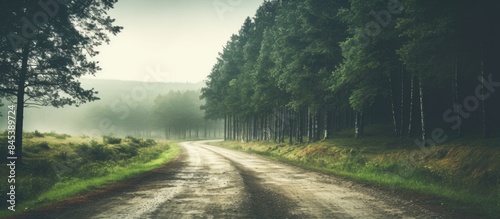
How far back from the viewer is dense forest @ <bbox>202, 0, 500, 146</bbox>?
1587 cm

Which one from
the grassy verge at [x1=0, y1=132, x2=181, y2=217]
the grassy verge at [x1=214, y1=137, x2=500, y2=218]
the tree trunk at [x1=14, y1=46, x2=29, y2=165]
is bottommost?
the grassy verge at [x1=0, y1=132, x2=181, y2=217]

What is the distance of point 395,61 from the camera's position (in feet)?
68.5

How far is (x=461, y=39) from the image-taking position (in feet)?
53.2

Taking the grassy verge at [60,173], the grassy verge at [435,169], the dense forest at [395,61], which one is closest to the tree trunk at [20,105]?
the grassy verge at [60,173]

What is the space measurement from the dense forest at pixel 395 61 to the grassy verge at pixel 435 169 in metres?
2.29

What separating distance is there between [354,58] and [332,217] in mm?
15733

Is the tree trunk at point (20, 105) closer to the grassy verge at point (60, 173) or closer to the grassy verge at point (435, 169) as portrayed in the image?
the grassy verge at point (60, 173)

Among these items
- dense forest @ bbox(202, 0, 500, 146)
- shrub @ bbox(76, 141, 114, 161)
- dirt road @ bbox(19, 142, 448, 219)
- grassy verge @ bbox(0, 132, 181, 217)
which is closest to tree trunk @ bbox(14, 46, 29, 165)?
grassy verge @ bbox(0, 132, 181, 217)

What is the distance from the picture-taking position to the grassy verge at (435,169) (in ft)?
31.0

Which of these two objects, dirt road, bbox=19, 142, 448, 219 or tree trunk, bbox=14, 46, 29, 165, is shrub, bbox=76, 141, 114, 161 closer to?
tree trunk, bbox=14, 46, 29, 165

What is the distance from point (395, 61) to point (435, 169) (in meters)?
9.34

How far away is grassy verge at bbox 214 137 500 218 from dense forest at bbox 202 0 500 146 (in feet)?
7.52

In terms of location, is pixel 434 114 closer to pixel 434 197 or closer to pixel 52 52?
pixel 434 197

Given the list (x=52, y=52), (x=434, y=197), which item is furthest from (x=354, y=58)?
(x=52, y=52)
